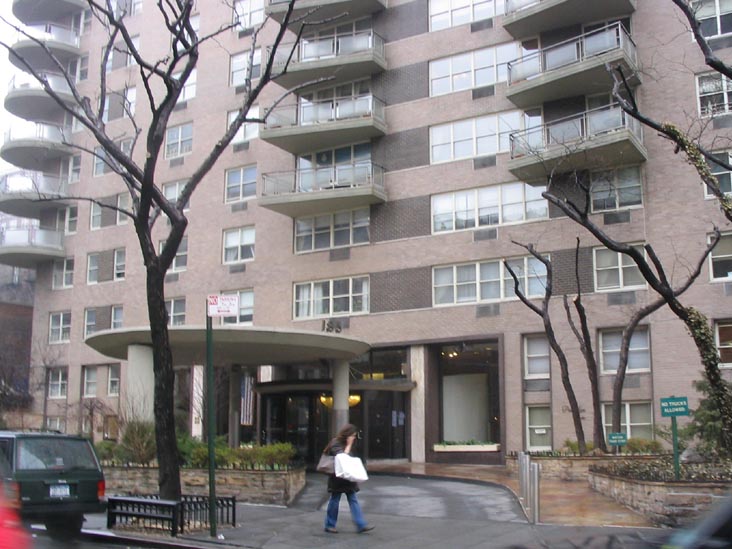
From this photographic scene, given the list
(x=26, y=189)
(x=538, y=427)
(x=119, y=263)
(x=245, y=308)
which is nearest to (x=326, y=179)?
(x=245, y=308)

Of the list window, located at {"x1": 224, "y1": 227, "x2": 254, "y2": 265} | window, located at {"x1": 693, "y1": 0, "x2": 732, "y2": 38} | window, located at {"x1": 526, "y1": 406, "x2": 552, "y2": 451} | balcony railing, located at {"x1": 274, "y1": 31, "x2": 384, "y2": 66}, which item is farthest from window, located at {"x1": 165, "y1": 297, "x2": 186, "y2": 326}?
window, located at {"x1": 693, "y1": 0, "x2": 732, "y2": 38}

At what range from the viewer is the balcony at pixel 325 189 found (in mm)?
31562

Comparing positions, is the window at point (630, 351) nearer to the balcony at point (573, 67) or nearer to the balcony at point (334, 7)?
the balcony at point (573, 67)

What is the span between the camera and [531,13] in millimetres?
28422

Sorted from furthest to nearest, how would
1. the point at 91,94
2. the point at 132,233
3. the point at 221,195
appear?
1. the point at 91,94
2. the point at 132,233
3. the point at 221,195

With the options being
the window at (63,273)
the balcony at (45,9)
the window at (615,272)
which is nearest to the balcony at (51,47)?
the balcony at (45,9)

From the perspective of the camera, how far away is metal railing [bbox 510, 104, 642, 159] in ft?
84.8

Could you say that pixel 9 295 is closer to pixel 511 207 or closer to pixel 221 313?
pixel 511 207

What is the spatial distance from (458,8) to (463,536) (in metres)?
24.4

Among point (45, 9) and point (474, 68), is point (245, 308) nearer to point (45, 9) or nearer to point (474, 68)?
point (474, 68)

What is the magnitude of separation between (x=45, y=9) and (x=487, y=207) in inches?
1138

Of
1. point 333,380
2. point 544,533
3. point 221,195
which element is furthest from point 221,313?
point 221,195

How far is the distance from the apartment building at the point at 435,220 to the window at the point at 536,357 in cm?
8

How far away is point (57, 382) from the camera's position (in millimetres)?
41781
